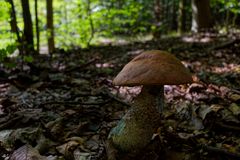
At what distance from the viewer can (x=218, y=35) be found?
984 cm

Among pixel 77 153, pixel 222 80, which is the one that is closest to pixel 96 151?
pixel 77 153

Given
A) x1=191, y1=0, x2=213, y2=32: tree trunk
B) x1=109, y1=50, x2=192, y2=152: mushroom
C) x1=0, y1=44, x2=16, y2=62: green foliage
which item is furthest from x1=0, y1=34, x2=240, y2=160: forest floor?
x1=191, y1=0, x2=213, y2=32: tree trunk

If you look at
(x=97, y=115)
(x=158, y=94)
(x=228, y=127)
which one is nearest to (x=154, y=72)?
(x=158, y=94)

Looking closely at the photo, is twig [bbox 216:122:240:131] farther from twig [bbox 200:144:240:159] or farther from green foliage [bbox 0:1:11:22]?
green foliage [bbox 0:1:11:22]

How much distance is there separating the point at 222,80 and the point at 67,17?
1499 cm

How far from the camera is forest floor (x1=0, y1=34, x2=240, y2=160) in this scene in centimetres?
293

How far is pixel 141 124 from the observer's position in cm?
269

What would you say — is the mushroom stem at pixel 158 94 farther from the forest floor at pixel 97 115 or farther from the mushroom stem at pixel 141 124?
the forest floor at pixel 97 115

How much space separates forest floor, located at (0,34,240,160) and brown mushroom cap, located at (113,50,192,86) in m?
0.35

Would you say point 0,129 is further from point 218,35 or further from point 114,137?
point 218,35

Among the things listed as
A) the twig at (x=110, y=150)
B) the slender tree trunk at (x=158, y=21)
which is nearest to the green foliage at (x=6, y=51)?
the twig at (x=110, y=150)

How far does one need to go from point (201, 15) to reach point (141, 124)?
29.6 feet

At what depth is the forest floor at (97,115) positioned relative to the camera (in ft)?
9.62

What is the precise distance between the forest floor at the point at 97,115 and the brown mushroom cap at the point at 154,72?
0.35 metres
